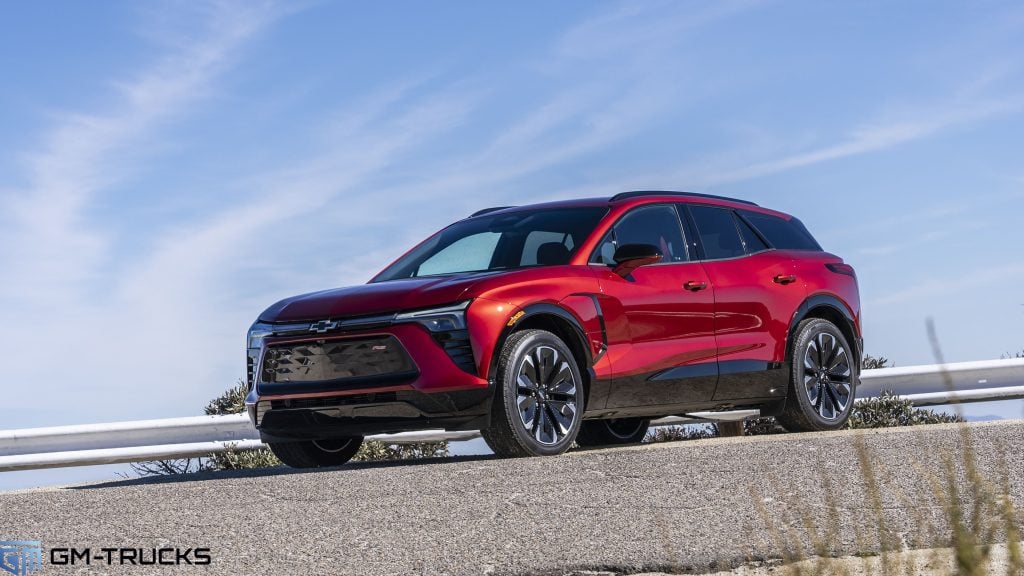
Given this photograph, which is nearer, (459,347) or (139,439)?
(459,347)

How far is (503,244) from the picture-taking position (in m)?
9.42

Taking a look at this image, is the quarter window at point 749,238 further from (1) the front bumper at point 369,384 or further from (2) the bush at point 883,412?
(1) the front bumper at point 369,384

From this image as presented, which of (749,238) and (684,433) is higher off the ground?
(749,238)

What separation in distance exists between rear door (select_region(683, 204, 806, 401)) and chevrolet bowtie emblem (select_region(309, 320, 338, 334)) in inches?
115

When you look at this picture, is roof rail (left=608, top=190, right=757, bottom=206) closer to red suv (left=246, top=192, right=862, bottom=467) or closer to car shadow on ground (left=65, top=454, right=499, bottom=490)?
red suv (left=246, top=192, right=862, bottom=467)

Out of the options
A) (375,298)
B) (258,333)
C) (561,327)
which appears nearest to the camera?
(375,298)

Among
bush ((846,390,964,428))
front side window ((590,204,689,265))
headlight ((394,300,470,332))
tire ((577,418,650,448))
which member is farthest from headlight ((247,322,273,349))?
bush ((846,390,964,428))

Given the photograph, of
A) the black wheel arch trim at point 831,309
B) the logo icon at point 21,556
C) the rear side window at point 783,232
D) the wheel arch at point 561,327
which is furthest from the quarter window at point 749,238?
the logo icon at point 21,556

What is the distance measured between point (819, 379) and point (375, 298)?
162 inches

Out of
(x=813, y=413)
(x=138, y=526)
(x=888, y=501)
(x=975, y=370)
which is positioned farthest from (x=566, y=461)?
(x=975, y=370)

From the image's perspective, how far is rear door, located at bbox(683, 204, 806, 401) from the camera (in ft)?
31.4

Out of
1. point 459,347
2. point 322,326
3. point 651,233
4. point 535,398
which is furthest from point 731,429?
point 322,326

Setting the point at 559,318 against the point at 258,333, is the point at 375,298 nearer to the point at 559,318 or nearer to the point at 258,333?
the point at 258,333

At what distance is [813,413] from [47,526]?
20.1 feet
